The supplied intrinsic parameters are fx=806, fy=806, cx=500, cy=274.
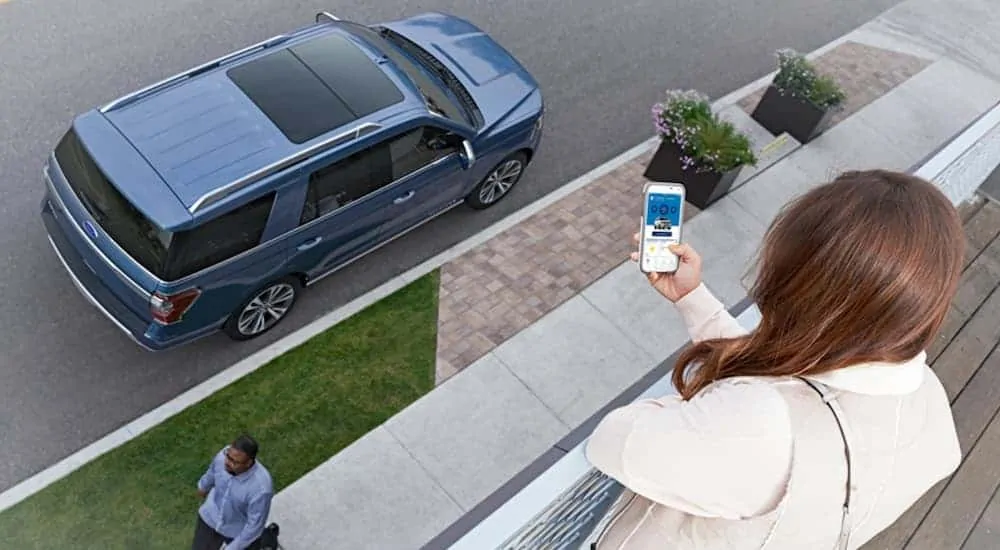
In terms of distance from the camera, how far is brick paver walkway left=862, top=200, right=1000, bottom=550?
3.70m

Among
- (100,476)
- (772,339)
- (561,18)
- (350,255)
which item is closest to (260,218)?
(350,255)

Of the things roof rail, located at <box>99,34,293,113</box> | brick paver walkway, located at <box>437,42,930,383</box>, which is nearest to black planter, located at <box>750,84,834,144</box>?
brick paver walkway, located at <box>437,42,930,383</box>

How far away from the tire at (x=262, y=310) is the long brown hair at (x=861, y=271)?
17.2 ft

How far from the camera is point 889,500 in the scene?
2010mm

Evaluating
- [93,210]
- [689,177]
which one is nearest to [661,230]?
[93,210]

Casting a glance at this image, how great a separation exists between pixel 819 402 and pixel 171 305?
5062mm

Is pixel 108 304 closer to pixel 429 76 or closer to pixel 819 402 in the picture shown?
pixel 429 76

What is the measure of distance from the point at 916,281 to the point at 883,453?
1.39 feet

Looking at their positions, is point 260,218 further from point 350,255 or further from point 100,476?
point 100,476

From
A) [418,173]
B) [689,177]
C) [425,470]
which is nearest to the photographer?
[425,470]

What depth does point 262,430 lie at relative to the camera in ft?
20.6

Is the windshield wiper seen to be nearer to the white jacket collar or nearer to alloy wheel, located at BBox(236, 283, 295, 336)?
alloy wheel, located at BBox(236, 283, 295, 336)

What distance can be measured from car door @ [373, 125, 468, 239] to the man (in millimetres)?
2939

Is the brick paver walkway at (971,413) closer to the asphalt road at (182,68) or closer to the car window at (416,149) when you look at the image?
the car window at (416,149)
